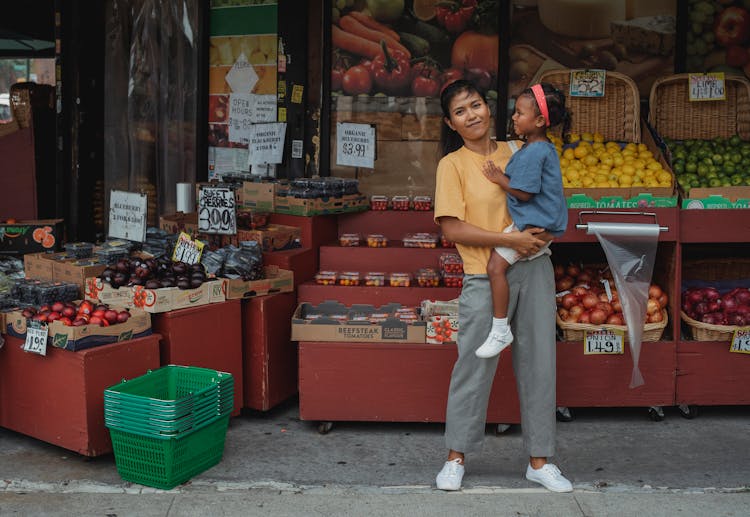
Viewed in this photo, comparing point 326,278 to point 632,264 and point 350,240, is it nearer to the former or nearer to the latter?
point 350,240

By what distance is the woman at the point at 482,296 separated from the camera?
411cm

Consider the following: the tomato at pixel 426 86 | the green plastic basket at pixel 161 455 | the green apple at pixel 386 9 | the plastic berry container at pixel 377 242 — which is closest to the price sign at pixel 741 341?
the plastic berry container at pixel 377 242

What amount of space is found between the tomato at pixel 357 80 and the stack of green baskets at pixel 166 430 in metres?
3.14

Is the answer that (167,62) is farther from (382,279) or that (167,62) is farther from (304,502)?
(304,502)

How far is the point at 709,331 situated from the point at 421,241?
196cm

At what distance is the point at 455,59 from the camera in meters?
6.95

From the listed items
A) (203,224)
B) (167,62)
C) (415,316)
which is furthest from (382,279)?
(167,62)

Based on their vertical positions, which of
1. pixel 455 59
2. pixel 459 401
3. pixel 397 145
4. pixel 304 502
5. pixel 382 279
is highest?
pixel 455 59

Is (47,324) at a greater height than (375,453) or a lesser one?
greater

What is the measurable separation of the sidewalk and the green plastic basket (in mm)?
59

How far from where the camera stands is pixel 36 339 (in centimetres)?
467

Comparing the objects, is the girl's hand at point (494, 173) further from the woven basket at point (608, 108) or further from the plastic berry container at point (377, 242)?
the woven basket at point (608, 108)

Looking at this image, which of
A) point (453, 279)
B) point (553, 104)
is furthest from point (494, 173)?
point (453, 279)

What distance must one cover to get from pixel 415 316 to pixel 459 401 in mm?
1116
